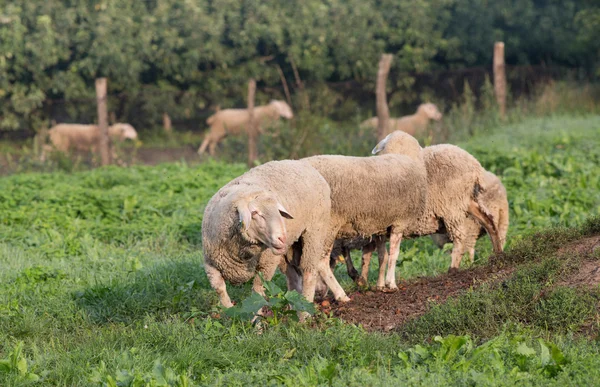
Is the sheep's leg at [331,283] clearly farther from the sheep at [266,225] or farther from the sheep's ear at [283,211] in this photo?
the sheep's ear at [283,211]

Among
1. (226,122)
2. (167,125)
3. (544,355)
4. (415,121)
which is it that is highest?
(544,355)

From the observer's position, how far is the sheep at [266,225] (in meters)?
5.82

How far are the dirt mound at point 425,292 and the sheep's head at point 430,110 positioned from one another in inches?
472

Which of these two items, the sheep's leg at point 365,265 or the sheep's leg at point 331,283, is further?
the sheep's leg at point 365,265

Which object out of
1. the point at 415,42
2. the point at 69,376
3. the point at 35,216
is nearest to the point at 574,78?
the point at 415,42

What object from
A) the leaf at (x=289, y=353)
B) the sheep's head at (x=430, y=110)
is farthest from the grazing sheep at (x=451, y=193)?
the sheep's head at (x=430, y=110)

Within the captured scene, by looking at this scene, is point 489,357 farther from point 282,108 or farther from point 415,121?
point 282,108

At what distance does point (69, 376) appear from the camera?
5.41 m

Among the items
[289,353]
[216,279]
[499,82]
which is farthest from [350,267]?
[499,82]

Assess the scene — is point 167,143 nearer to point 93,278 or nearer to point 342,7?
point 342,7

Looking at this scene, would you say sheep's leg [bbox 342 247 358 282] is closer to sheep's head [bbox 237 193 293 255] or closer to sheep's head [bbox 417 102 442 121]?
sheep's head [bbox 237 193 293 255]

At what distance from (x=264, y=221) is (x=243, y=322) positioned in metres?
0.75

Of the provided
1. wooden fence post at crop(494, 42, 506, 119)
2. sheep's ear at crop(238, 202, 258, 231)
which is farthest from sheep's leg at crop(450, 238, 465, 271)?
wooden fence post at crop(494, 42, 506, 119)

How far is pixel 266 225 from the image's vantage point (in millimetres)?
5785
